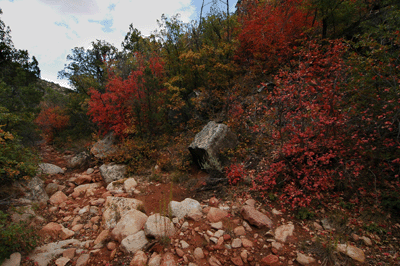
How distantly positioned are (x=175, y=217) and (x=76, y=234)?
2.56 m

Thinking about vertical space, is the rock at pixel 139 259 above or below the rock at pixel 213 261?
above

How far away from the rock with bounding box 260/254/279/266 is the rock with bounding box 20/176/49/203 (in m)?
6.60

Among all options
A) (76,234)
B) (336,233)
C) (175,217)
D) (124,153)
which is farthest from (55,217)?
(336,233)

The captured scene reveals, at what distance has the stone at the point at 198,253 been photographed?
2873 mm

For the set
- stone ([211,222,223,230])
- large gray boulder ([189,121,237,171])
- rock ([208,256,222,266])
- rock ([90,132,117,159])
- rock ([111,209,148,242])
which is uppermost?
rock ([90,132,117,159])

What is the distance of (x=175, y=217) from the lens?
3900 mm

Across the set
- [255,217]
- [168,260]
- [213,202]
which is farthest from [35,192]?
[255,217]

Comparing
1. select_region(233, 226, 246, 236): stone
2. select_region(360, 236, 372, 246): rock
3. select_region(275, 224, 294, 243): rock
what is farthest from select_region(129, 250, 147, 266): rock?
select_region(360, 236, 372, 246): rock

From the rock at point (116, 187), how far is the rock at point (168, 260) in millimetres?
3797

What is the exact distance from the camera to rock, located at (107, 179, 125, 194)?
6.04 metres

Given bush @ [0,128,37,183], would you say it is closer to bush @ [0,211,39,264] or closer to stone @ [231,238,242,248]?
bush @ [0,211,39,264]

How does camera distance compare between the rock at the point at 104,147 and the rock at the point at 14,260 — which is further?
the rock at the point at 104,147

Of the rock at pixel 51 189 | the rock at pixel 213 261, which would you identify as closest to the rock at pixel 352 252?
the rock at pixel 213 261

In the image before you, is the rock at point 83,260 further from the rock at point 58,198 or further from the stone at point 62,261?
the rock at point 58,198
